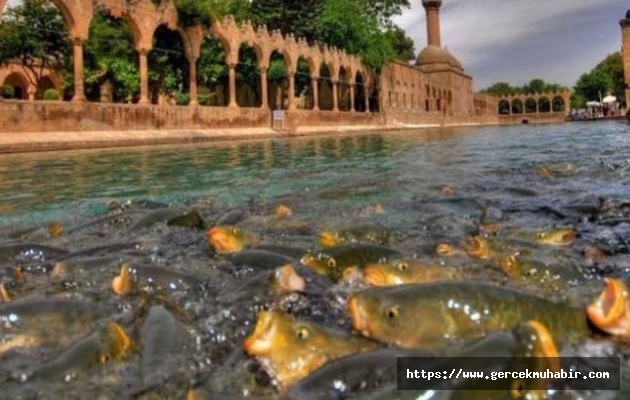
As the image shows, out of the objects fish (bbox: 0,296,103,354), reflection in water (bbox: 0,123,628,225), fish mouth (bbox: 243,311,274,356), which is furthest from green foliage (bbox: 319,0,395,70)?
fish mouth (bbox: 243,311,274,356)

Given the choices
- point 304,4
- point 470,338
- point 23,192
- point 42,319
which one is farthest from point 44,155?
point 304,4

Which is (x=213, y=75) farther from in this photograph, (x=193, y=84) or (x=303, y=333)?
(x=303, y=333)

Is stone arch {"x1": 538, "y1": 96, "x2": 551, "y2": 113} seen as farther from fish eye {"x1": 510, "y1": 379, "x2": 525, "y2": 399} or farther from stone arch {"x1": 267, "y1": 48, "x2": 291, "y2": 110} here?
fish eye {"x1": 510, "y1": 379, "x2": 525, "y2": 399}

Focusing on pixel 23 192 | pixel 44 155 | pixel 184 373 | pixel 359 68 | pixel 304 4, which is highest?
pixel 304 4

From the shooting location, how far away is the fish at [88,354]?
2.41m

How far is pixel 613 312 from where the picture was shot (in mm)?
2529

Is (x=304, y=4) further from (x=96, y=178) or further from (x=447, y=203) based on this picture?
(x=447, y=203)

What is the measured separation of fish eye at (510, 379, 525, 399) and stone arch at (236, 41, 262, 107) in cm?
3082

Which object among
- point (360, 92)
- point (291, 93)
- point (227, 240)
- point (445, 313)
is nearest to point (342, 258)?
point (227, 240)

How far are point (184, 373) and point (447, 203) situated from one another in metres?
4.24

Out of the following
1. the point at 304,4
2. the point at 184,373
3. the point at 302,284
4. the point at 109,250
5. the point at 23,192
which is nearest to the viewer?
the point at 184,373

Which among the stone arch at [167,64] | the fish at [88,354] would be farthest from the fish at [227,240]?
the stone arch at [167,64]

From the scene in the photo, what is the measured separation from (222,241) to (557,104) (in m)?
100

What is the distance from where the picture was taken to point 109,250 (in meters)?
4.41
